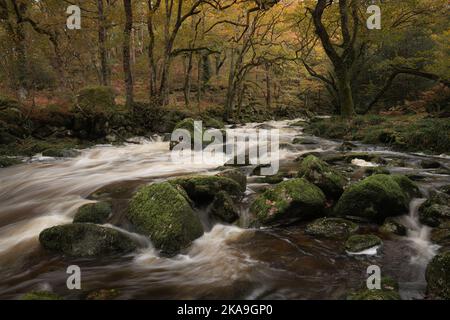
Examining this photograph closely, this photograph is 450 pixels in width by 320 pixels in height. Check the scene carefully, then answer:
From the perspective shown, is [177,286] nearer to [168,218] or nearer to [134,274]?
[134,274]

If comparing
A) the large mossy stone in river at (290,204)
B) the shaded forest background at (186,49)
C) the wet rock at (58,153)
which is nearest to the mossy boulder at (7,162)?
the wet rock at (58,153)

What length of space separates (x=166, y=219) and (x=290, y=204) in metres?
2.06

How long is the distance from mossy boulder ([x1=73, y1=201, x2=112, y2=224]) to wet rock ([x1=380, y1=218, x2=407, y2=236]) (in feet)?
15.3

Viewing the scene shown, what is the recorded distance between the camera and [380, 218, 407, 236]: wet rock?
18.0 ft

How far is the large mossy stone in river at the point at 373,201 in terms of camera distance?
586cm

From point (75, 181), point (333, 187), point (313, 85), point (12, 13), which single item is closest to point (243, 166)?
point (333, 187)

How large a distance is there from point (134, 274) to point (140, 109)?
47.0ft

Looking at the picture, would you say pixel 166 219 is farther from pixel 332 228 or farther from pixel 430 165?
pixel 430 165

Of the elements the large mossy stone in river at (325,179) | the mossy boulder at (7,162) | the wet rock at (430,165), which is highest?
the large mossy stone in river at (325,179)

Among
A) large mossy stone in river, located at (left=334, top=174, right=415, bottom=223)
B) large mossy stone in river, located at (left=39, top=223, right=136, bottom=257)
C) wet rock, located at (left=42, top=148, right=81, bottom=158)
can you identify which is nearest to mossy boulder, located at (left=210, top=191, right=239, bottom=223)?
large mossy stone in river, located at (left=39, top=223, right=136, bottom=257)

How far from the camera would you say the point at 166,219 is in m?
5.40

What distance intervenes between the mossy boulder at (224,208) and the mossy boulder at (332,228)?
130 centimetres

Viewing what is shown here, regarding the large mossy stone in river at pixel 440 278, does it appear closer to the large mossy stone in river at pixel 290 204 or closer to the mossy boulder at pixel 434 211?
the mossy boulder at pixel 434 211

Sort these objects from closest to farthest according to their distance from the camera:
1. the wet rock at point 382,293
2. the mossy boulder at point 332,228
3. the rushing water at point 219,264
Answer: the wet rock at point 382,293 → the rushing water at point 219,264 → the mossy boulder at point 332,228
